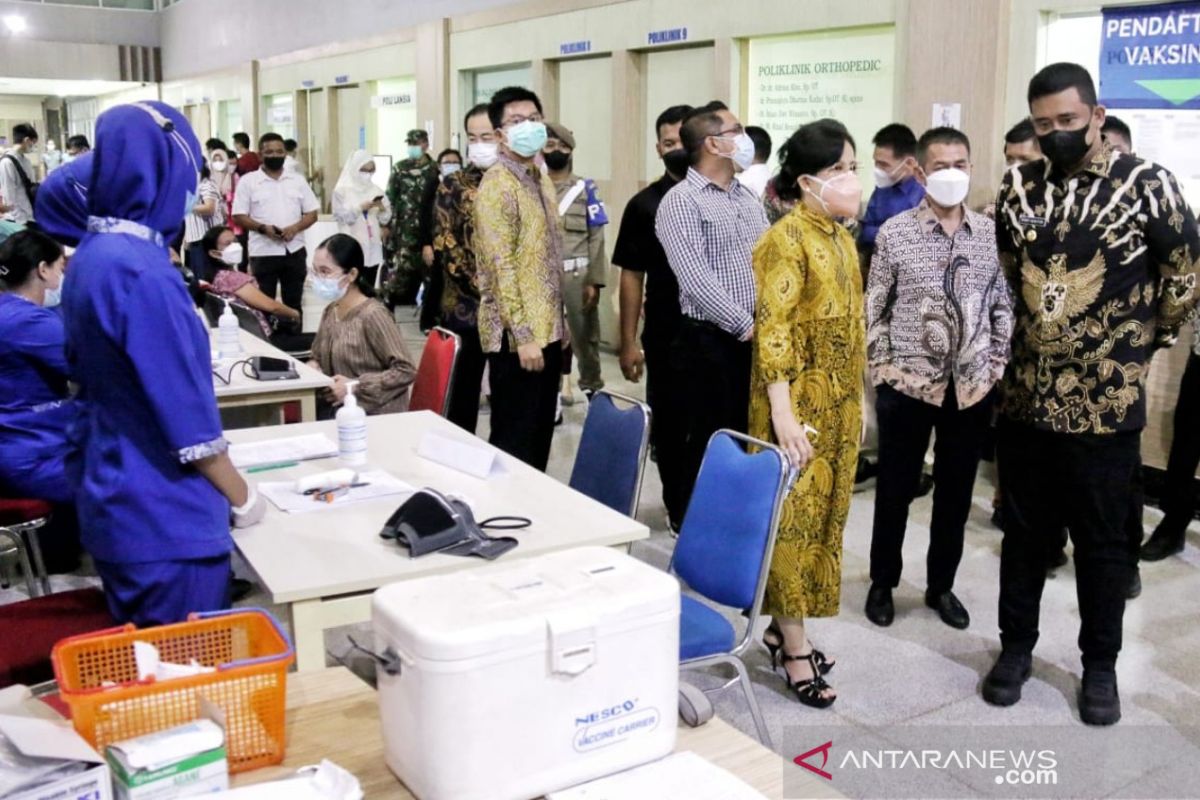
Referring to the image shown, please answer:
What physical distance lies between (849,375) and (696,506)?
0.61 metres

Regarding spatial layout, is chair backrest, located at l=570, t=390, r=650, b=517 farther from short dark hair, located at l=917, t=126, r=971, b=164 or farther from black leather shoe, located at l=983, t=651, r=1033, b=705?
short dark hair, located at l=917, t=126, r=971, b=164

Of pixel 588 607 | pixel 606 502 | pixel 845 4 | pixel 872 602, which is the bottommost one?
pixel 872 602

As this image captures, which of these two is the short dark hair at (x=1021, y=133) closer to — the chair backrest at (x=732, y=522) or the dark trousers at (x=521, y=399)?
the dark trousers at (x=521, y=399)

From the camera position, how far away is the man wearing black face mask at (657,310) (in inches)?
173

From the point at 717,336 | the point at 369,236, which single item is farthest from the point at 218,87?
the point at 717,336

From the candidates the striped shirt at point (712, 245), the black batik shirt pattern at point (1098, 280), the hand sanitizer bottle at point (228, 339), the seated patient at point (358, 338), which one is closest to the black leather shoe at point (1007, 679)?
the black batik shirt pattern at point (1098, 280)

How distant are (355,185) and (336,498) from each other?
7555 millimetres

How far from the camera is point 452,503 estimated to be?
2.39 m

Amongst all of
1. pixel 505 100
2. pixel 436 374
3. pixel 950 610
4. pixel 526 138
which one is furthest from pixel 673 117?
pixel 950 610

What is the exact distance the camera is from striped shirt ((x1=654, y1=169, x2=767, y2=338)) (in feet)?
11.8

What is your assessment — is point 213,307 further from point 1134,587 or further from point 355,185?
point 355,185

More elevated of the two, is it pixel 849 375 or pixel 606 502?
pixel 849 375

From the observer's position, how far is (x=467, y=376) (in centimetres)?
479

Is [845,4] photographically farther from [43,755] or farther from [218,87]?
[218,87]
